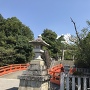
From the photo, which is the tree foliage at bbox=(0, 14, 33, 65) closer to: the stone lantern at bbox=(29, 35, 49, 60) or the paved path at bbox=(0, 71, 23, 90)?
the paved path at bbox=(0, 71, 23, 90)

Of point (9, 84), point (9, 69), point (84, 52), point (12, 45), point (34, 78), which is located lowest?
point (9, 84)

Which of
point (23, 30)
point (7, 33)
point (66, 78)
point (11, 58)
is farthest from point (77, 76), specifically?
point (23, 30)

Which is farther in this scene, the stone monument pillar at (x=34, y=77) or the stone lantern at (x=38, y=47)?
the stone lantern at (x=38, y=47)

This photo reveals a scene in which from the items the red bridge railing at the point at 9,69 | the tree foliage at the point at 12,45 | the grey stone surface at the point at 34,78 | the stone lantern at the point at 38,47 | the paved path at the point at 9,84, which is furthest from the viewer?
the tree foliage at the point at 12,45

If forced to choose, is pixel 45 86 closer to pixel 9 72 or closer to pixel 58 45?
pixel 9 72

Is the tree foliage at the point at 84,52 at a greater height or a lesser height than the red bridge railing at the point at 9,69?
greater

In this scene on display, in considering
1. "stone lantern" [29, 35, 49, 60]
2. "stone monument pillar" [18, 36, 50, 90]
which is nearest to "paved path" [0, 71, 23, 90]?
"stone monument pillar" [18, 36, 50, 90]

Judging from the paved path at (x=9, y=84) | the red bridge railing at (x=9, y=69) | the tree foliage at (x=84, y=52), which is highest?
the tree foliage at (x=84, y=52)

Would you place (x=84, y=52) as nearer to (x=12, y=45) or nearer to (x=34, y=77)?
(x=34, y=77)

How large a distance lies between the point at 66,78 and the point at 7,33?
23126 millimetres

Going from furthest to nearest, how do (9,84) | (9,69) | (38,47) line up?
(9,69), (9,84), (38,47)

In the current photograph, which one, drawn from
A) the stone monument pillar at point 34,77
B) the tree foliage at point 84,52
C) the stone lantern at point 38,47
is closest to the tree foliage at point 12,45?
the tree foliage at point 84,52

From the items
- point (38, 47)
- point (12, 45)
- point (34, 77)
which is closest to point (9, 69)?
point (12, 45)

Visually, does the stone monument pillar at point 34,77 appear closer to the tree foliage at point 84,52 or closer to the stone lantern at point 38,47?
the stone lantern at point 38,47
